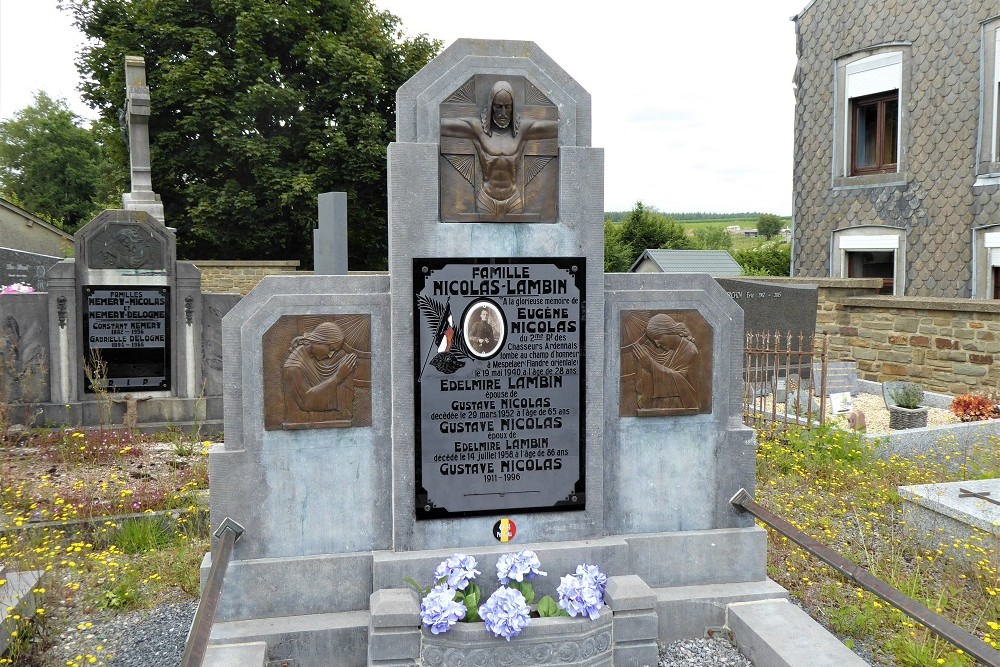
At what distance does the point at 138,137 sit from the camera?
11.9 meters

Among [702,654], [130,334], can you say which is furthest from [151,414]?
[702,654]

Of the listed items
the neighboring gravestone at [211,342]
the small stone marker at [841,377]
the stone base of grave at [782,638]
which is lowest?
the stone base of grave at [782,638]

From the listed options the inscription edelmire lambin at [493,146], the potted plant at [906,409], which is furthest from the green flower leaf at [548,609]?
the potted plant at [906,409]

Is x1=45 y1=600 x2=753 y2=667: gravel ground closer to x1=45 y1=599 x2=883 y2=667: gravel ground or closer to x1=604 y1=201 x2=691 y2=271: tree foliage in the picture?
x1=45 y1=599 x2=883 y2=667: gravel ground

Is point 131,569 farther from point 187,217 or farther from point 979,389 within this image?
point 187,217

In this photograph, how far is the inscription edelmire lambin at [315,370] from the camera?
14.1 feet

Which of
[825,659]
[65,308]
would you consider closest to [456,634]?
[825,659]

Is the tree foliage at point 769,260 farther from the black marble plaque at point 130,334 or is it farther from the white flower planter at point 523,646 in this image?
the white flower planter at point 523,646

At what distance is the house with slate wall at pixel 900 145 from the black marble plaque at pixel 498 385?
12.5m

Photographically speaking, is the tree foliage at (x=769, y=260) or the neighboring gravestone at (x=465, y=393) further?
the tree foliage at (x=769, y=260)

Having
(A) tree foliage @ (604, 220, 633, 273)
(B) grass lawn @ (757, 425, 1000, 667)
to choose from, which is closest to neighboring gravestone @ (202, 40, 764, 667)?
(B) grass lawn @ (757, 425, 1000, 667)

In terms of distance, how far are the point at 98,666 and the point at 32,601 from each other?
0.64 m

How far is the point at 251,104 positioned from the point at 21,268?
7.69 m

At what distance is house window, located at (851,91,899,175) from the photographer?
51.3 ft
